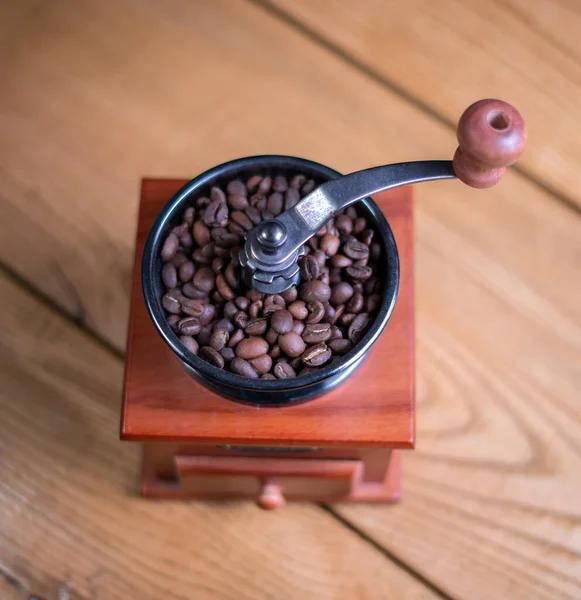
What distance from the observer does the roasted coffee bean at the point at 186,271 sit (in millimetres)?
547

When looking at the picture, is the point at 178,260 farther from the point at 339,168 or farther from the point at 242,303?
the point at 339,168

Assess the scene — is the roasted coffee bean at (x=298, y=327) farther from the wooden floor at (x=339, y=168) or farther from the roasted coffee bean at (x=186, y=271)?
the wooden floor at (x=339, y=168)

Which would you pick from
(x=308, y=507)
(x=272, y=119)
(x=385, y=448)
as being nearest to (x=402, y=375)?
(x=385, y=448)

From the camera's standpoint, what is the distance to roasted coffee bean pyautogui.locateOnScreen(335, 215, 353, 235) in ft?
1.81

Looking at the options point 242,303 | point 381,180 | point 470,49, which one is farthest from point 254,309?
point 470,49

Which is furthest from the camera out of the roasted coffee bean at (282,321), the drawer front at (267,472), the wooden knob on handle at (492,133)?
the drawer front at (267,472)

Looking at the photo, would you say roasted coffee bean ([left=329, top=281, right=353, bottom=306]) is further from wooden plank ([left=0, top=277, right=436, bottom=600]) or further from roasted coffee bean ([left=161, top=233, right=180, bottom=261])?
wooden plank ([left=0, top=277, right=436, bottom=600])

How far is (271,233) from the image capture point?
1.57ft

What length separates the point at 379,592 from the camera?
0.70 meters

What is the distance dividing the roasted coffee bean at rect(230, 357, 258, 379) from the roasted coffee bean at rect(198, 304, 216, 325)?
Result: 4 cm

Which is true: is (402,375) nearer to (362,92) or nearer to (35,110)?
(362,92)

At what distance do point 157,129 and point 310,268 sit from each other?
323 millimetres

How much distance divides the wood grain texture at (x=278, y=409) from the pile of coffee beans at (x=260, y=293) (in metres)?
0.05

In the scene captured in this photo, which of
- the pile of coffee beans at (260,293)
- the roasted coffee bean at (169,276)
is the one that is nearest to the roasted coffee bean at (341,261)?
the pile of coffee beans at (260,293)
